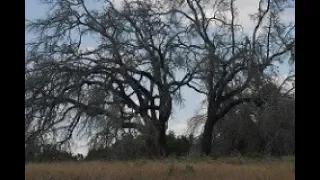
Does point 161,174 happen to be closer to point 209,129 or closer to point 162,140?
point 162,140

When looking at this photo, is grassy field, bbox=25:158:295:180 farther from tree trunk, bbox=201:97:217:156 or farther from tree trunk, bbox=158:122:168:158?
tree trunk, bbox=201:97:217:156

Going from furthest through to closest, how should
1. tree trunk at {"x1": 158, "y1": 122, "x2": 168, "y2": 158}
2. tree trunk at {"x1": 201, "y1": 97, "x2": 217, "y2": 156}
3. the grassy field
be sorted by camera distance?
tree trunk at {"x1": 201, "y1": 97, "x2": 217, "y2": 156}, tree trunk at {"x1": 158, "y1": 122, "x2": 168, "y2": 158}, the grassy field

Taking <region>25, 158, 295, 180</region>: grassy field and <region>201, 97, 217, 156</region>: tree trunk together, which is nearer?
<region>25, 158, 295, 180</region>: grassy field

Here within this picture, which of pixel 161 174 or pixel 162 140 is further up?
pixel 162 140

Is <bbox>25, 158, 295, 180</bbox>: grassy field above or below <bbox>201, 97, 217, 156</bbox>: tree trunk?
below

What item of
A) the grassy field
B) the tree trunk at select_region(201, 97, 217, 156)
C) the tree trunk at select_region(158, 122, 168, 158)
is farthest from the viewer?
the tree trunk at select_region(201, 97, 217, 156)

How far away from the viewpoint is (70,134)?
24844mm

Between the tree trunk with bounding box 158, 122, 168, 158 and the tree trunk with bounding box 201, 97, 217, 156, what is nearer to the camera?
the tree trunk with bounding box 158, 122, 168, 158

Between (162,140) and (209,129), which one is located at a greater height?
(209,129)

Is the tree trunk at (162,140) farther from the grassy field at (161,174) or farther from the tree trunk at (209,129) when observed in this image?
the grassy field at (161,174)

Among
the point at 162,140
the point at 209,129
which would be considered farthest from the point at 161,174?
the point at 209,129

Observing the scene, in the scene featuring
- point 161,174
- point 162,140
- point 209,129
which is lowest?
point 161,174

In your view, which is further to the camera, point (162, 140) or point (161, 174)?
point (162, 140)

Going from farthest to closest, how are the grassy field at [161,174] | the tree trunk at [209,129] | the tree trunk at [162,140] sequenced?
the tree trunk at [209,129] → the tree trunk at [162,140] → the grassy field at [161,174]
